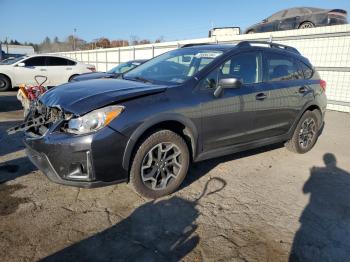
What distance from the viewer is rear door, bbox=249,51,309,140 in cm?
466

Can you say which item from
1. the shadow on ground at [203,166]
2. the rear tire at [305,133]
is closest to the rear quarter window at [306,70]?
the rear tire at [305,133]

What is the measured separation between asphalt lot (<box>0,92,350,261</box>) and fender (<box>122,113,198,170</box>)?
1.96 feet

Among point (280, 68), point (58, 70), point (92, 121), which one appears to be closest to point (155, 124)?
point (92, 121)

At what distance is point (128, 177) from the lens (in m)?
3.50

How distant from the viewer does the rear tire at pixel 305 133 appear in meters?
5.54

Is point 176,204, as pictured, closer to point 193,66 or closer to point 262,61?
point 193,66

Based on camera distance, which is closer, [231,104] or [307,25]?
[231,104]

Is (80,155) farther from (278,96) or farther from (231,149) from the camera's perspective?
(278,96)

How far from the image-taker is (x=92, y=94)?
3.51 meters

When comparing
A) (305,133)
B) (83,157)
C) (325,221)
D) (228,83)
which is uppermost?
(228,83)

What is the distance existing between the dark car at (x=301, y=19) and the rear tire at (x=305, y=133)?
28.2 ft

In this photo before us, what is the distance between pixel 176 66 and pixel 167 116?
123cm

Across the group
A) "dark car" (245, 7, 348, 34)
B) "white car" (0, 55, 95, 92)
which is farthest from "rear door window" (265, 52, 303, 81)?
"white car" (0, 55, 95, 92)

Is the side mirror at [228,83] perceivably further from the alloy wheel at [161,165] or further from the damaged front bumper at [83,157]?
the damaged front bumper at [83,157]
